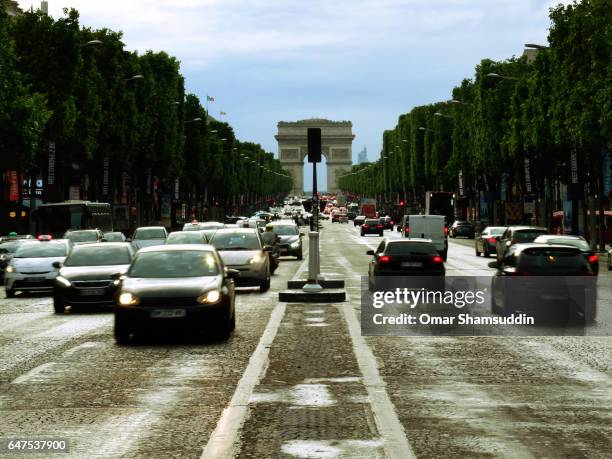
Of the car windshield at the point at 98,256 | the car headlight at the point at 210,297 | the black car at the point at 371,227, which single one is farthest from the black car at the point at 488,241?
the black car at the point at 371,227

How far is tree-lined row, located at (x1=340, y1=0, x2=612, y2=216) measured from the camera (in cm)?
4719

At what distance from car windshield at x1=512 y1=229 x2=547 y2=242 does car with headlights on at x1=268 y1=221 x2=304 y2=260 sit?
12.4 meters

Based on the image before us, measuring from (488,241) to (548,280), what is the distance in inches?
1326

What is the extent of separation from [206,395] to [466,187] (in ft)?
292

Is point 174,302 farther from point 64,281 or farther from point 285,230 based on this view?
point 285,230

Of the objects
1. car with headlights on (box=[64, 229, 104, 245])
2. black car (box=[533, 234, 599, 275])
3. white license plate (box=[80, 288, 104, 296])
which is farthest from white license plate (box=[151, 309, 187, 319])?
car with headlights on (box=[64, 229, 104, 245])

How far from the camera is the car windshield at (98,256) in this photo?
25672 millimetres

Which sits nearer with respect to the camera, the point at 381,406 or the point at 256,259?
the point at 381,406

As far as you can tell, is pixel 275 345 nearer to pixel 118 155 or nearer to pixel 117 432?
pixel 117 432

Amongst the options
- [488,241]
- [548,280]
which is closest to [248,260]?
[548,280]

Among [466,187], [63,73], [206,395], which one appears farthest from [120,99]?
[206,395]

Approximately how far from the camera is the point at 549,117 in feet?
190

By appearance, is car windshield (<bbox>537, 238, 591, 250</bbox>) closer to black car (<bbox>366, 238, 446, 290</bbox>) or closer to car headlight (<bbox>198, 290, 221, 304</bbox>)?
black car (<bbox>366, 238, 446, 290</bbox>)

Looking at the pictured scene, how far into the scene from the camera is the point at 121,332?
17.4m
